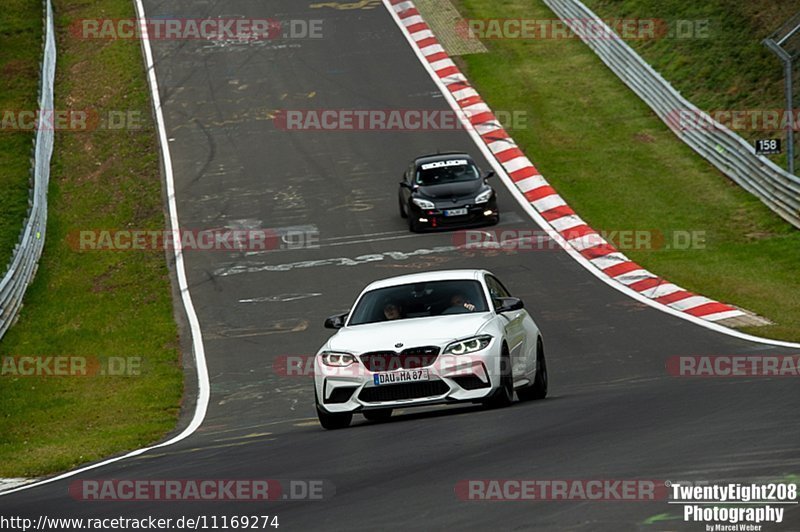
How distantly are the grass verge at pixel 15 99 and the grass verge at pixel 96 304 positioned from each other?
764mm

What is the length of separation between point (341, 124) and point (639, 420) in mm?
25629

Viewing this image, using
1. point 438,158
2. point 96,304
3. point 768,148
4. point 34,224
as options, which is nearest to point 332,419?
point 96,304

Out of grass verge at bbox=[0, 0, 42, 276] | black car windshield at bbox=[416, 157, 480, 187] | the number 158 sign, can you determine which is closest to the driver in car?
the number 158 sign

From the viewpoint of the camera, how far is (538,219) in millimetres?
29172

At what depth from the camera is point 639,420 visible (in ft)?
39.7

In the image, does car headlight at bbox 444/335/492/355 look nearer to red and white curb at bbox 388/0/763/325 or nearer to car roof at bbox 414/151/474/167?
red and white curb at bbox 388/0/763/325

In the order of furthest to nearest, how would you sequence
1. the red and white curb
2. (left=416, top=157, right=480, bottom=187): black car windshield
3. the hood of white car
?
1. (left=416, top=157, right=480, bottom=187): black car windshield
2. the red and white curb
3. the hood of white car

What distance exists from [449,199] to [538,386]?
14161mm

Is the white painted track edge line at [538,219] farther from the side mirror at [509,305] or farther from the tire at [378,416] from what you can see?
the tire at [378,416]

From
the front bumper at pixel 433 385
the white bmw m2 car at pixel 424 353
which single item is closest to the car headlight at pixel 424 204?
the white bmw m2 car at pixel 424 353

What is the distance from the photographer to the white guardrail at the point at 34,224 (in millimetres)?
25219

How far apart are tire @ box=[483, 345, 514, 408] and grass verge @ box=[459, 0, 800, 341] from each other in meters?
6.95

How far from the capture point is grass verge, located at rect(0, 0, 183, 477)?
60.2ft

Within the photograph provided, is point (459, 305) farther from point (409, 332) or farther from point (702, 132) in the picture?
point (702, 132)
